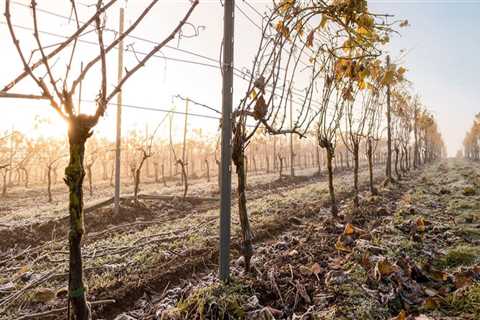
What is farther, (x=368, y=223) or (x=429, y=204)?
(x=429, y=204)

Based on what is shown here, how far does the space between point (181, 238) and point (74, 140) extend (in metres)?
4.93

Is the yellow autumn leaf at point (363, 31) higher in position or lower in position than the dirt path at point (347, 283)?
higher

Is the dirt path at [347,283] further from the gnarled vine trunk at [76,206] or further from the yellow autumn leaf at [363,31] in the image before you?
the yellow autumn leaf at [363,31]

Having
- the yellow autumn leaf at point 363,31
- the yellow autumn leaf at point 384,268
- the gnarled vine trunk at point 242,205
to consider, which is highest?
the yellow autumn leaf at point 363,31

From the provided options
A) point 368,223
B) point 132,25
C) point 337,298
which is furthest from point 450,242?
point 132,25

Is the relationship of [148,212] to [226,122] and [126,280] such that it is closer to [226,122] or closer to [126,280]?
[126,280]

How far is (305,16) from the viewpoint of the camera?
4301 mm

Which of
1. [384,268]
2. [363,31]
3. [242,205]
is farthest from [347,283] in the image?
[363,31]

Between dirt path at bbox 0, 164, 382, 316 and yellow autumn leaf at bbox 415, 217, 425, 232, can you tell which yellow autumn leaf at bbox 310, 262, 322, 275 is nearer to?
dirt path at bbox 0, 164, 382, 316

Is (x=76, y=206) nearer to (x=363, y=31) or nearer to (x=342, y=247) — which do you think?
(x=363, y=31)

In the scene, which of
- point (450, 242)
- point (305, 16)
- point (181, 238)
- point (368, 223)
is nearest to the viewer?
point (305, 16)

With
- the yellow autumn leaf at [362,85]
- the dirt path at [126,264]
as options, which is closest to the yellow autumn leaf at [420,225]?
the dirt path at [126,264]

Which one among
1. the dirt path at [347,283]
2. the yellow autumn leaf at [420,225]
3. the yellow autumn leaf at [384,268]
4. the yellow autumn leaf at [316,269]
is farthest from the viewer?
the yellow autumn leaf at [420,225]

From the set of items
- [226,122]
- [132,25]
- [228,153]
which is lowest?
[228,153]
